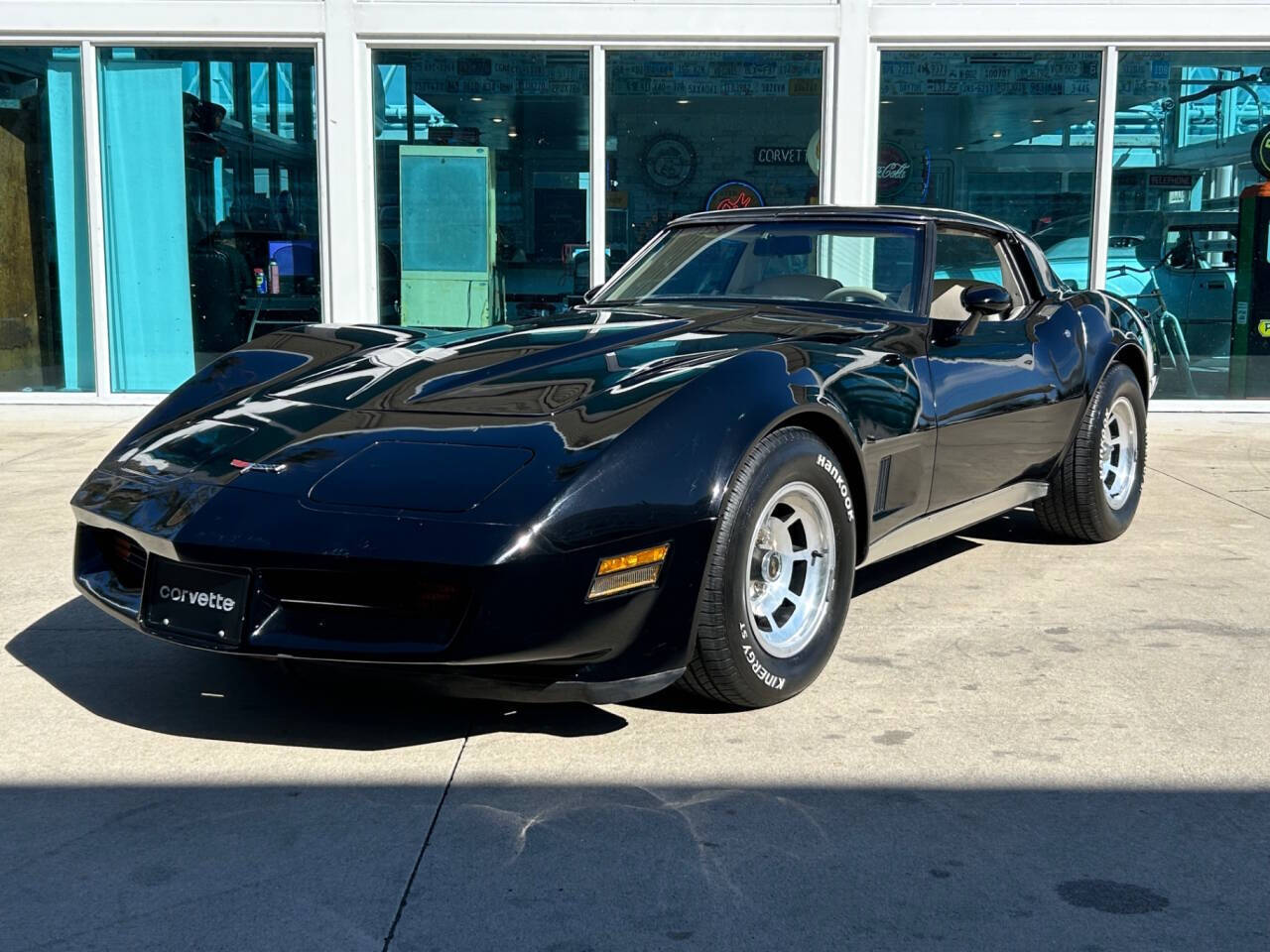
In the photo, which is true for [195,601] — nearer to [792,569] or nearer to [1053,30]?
[792,569]

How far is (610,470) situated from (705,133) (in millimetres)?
7625

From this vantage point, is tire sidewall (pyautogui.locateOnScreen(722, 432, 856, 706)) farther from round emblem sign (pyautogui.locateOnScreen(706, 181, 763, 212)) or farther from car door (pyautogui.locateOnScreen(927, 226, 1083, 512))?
round emblem sign (pyautogui.locateOnScreen(706, 181, 763, 212))

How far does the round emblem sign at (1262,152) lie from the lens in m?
10.1

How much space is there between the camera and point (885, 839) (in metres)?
2.68

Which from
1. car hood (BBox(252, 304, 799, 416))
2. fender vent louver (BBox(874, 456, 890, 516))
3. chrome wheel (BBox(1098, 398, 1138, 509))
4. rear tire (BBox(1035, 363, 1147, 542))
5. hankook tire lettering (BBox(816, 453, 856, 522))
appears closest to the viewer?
car hood (BBox(252, 304, 799, 416))

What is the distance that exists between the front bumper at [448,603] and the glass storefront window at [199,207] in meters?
7.62

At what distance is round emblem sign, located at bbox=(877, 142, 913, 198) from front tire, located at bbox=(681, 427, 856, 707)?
694 centimetres

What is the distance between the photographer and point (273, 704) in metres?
3.47

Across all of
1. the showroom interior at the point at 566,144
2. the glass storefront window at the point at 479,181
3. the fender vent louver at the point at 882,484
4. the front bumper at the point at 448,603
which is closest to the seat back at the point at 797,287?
the fender vent louver at the point at 882,484

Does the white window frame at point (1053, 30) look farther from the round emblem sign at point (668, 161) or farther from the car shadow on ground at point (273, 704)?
the car shadow on ground at point (273, 704)

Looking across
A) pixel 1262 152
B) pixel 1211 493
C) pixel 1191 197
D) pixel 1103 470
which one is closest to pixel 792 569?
pixel 1103 470

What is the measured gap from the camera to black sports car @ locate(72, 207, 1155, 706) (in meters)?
2.89

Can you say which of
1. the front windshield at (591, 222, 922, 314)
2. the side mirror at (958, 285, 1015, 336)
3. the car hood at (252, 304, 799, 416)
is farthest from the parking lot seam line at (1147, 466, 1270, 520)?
the car hood at (252, 304, 799, 416)

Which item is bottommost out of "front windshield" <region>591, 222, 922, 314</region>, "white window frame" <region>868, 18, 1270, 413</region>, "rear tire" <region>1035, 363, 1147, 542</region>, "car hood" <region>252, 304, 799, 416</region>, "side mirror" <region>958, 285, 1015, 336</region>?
"rear tire" <region>1035, 363, 1147, 542</region>
